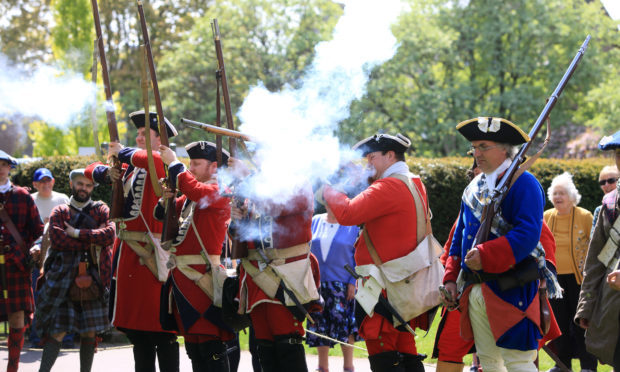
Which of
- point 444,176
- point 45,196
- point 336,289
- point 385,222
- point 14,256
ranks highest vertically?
point 45,196

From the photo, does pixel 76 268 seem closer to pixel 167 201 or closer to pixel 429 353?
pixel 167 201

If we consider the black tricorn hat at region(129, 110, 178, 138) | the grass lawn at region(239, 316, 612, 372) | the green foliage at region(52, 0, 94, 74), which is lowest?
the grass lawn at region(239, 316, 612, 372)

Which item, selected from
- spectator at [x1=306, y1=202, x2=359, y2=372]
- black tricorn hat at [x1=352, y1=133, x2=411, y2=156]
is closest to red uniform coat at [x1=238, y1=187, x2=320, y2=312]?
black tricorn hat at [x1=352, y1=133, x2=411, y2=156]

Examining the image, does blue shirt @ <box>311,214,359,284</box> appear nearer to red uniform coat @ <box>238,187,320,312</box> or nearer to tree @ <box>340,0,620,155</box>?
red uniform coat @ <box>238,187,320,312</box>

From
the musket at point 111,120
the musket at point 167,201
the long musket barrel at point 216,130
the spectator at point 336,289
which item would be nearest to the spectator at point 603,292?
the long musket barrel at point 216,130

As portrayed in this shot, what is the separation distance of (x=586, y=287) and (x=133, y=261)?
3412 mm

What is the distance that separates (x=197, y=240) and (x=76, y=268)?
2.10 metres

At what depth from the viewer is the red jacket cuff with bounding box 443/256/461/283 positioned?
4.56 m

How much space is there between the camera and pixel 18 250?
7.02m

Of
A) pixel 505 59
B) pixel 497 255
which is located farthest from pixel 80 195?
pixel 505 59

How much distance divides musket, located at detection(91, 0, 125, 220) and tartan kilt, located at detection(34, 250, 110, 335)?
145 centimetres

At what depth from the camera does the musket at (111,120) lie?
5.66 metres

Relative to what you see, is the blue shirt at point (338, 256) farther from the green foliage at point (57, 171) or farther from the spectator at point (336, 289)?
the green foliage at point (57, 171)

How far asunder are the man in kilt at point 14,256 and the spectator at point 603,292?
501cm
